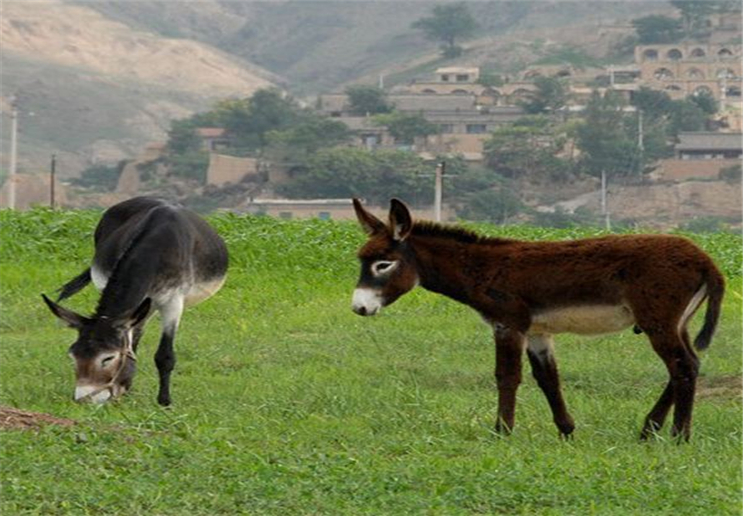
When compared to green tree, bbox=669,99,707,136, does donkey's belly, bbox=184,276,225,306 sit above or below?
below

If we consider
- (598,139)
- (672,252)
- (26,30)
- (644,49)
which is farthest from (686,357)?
(26,30)

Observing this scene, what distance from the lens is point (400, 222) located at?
1199 cm

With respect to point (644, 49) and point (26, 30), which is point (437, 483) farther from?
point (26, 30)

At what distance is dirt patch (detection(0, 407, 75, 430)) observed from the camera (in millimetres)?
10552

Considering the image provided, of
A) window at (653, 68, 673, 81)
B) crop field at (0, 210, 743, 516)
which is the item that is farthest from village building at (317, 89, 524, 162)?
crop field at (0, 210, 743, 516)

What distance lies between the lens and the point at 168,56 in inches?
7037

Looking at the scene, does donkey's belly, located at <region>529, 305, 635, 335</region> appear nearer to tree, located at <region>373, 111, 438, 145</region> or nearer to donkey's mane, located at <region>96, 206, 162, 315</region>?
donkey's mane, located at <region>96, 206, 162, 315</region>

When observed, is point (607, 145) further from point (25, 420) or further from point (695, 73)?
point (25, 420)

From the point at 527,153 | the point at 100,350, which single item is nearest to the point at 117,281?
the point at 100,350

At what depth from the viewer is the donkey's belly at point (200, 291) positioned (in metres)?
14.2

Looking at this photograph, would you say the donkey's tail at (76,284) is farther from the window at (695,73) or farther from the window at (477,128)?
the window at (695,73)

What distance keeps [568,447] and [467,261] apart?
1.61 metres

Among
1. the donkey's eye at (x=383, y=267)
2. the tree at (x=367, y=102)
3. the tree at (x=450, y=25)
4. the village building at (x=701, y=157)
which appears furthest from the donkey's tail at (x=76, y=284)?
the tree at (x=450, y=25)

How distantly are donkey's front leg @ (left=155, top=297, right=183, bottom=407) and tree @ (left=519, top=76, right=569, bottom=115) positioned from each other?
4196 inches
